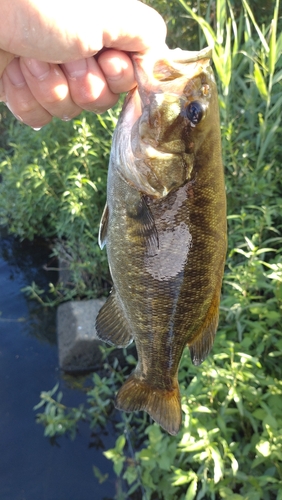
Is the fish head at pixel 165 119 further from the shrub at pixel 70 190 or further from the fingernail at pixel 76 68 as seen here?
the shrub at pixel 70 190

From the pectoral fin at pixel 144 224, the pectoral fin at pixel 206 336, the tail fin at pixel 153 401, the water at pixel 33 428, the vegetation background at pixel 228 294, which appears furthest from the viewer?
the water at pixel 33 428

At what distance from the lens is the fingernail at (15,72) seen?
168 cm

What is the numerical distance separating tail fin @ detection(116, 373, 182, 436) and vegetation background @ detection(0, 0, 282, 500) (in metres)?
0.54

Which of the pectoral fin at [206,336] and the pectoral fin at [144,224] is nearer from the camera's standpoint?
the pectoral fin at [144,224]

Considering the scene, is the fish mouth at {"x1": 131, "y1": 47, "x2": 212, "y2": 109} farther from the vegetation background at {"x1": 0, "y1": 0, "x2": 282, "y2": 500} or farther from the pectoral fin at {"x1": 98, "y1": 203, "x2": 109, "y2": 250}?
the vegetation background at {"x1": 0, "y1": 0, "x2": 282, "y2": 500}

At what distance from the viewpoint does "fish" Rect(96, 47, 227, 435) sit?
1.50m

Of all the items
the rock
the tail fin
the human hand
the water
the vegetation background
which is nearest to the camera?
the human hand

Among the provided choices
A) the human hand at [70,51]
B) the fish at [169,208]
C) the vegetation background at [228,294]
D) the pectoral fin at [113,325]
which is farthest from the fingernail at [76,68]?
the vegetation background at [228,294]

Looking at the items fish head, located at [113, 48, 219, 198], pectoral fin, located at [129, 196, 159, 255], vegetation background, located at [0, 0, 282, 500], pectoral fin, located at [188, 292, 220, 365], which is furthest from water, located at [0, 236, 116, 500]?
fish head, located at [113, 48, 219, 198]

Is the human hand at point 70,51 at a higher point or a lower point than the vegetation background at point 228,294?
higher

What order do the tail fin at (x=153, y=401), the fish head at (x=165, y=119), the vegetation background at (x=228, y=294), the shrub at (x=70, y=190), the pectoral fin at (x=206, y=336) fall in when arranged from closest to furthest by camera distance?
the fish head at (x=165, y=119)
the pectoral fin at (x=206, y=336)
the tail fin at (x=153, y=401)
the vegetation background at (x=228, y=294)
the shrub at (x=70, y=190)

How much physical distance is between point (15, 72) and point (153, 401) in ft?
4.98

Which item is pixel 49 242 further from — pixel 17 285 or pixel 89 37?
pixel 89 37

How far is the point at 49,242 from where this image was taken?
640cm
